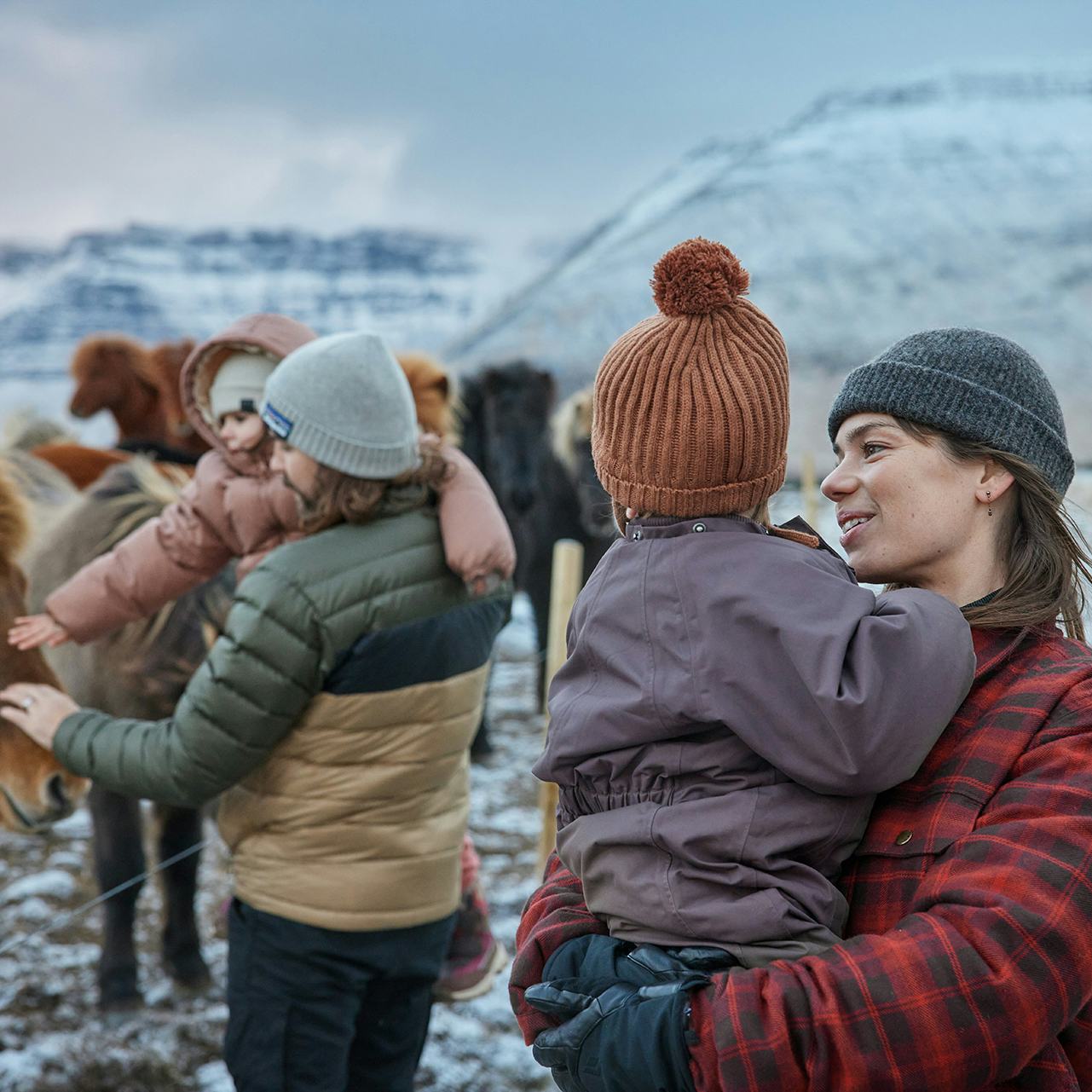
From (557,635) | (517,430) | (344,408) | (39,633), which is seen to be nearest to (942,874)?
(344,408)

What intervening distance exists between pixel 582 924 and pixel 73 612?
1.67m

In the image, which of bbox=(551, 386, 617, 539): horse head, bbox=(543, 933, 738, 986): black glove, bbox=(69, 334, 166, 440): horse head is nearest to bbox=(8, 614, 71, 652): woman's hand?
bbox=(543, 933, 738, 986): black glove

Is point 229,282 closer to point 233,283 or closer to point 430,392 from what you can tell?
point 233,283

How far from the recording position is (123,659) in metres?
3.19

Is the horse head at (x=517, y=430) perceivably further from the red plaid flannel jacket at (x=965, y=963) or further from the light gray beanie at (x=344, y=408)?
the red plaid flannel jacket at (x=965, y=963)

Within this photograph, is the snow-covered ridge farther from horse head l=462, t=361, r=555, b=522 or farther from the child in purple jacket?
the child in purple jacket

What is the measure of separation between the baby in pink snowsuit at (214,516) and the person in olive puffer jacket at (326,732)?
0.26m

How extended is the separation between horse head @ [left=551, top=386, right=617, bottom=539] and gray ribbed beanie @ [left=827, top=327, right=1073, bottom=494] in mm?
4274

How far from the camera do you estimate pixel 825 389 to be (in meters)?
22.0

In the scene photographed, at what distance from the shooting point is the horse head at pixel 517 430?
6.67 m

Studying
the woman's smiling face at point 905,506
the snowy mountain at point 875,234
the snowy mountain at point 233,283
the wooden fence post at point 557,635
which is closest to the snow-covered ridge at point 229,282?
the snowy mountain at point 233,283

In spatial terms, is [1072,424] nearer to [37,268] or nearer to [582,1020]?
[582,1020]

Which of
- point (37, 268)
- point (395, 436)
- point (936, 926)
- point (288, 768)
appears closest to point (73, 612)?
point (288, 768)

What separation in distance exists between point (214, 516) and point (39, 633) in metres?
0.45
